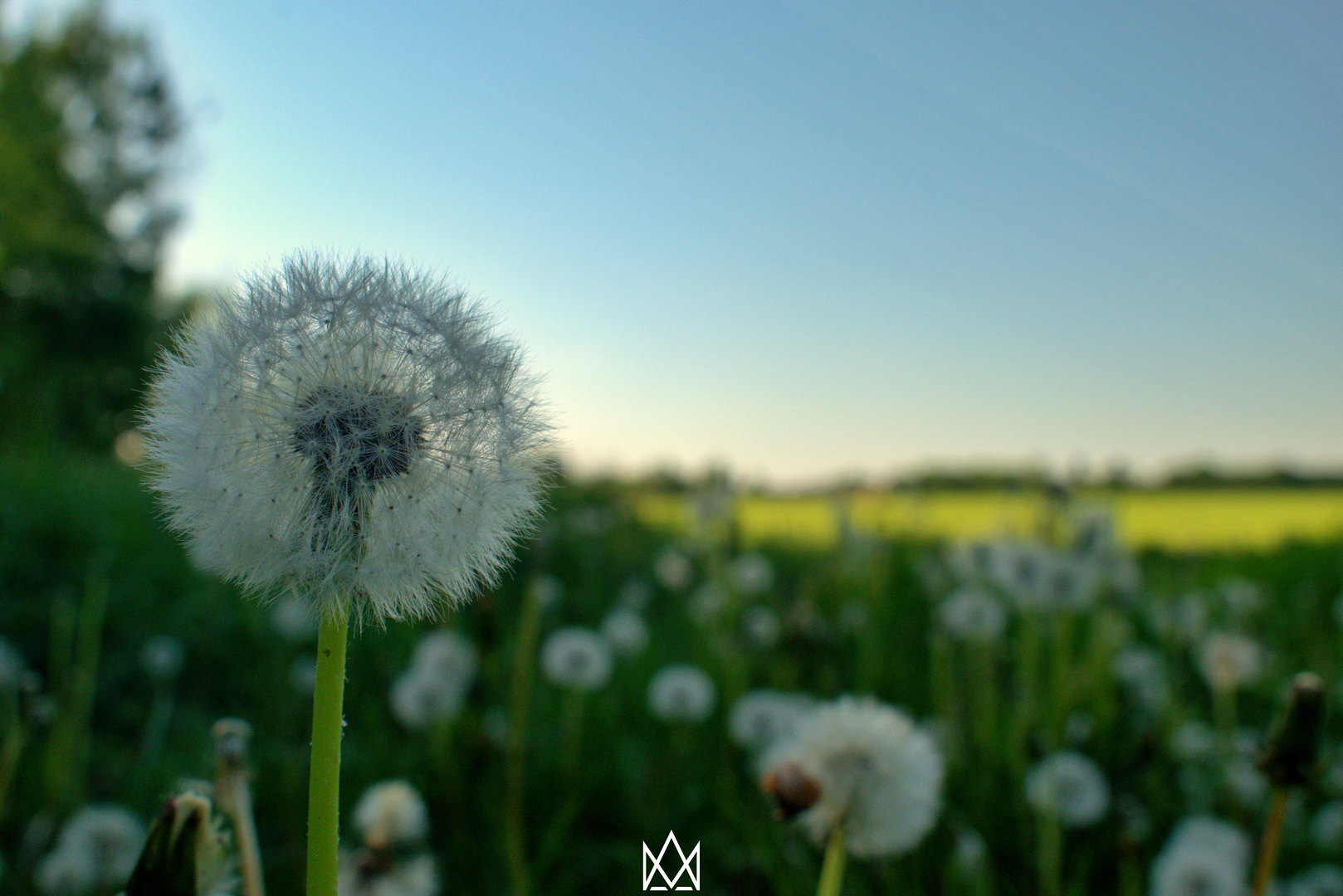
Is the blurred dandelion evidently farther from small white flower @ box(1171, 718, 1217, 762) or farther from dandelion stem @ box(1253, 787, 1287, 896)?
small white flower @ box(1171, 718, 1217, 762)

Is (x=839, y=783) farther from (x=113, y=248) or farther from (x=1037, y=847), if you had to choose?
(x=113, y=248)

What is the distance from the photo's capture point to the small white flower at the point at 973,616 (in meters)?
3.19

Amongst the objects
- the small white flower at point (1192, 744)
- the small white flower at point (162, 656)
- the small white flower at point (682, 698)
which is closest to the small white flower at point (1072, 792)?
the small white flower at point (1192, 744)

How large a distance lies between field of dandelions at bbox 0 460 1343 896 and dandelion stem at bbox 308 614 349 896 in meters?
0.31

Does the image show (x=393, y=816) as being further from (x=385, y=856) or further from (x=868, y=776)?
(x=868, y=776)

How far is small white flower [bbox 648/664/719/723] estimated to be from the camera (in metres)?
2.99

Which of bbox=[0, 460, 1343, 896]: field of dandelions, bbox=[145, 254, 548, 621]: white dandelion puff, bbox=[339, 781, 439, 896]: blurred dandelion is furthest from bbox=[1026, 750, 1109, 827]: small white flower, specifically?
bbox=[145, 254, 548, 621]: white dandelion puff

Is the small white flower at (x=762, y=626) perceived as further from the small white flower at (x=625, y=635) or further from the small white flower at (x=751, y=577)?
the small white flower at (x=625, y=635)

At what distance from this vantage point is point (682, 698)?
3.01 meters

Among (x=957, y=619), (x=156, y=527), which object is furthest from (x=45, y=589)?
(x=957, y=619)

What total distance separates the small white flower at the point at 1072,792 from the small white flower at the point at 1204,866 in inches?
7.8

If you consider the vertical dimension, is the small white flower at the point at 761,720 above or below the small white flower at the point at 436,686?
below

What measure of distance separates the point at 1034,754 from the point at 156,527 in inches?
179

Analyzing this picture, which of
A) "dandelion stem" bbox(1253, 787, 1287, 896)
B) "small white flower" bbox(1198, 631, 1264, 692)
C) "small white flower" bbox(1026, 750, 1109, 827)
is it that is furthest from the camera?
"small white flower" bbox(1198, 631, 1264, 692)
